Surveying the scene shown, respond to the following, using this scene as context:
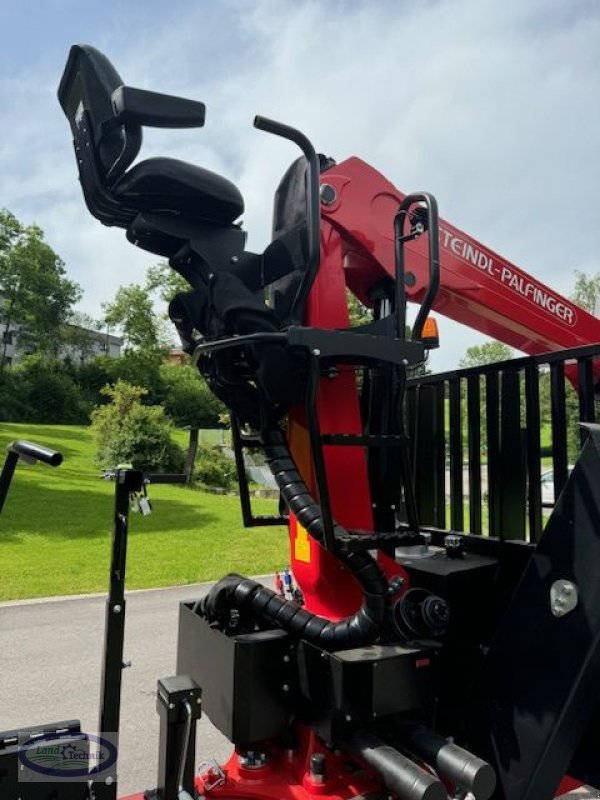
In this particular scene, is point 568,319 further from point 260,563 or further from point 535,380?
point 260,563

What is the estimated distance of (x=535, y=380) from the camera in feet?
9.53

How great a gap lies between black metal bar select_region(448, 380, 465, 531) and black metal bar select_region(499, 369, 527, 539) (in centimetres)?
34

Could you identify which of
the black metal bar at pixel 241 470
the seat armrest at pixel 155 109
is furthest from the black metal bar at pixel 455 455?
the seat armrest at pixel 155 109

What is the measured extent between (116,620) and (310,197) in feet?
5.54

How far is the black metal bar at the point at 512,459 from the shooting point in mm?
3037

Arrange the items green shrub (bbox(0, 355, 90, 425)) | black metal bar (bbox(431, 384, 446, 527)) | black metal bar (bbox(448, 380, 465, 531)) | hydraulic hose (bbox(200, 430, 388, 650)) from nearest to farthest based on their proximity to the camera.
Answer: hydraulic hose (bbox(200, 430, 388, 650)) < black metal bar (bbox(448, 380, 465, 531)) < black metal bar (bbox(431, 384, 446, 527)) < green shrub (bbox(0, 355, 90, 425))

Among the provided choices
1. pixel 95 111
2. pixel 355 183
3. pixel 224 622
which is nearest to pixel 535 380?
pixel 355 183

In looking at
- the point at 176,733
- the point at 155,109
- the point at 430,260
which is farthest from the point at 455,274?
the point at 176,733

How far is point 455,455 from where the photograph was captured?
11.2ft

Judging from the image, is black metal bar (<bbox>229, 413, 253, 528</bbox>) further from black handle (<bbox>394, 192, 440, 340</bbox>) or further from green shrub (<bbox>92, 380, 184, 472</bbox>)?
green shrub (<bbox>92, 380, 184, 472</bbox>)

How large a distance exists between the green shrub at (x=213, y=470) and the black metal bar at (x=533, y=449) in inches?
773

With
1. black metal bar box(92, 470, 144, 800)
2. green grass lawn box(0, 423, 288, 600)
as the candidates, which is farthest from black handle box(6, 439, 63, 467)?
green grass lawn box(0, 423, 288, 600)

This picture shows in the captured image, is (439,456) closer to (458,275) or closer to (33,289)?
(458,275)

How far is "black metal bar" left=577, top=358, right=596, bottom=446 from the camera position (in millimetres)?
2627
